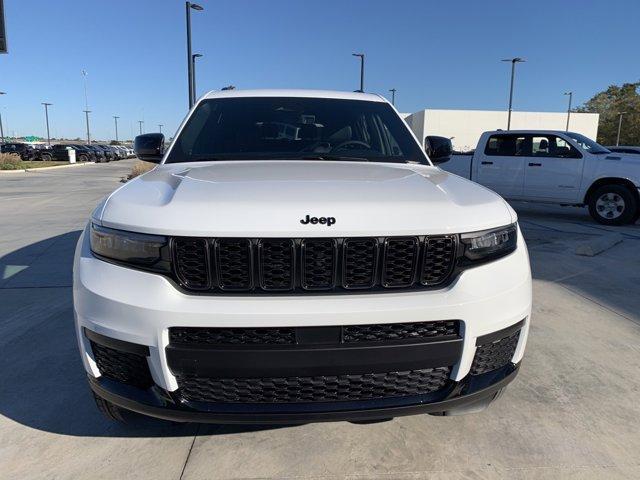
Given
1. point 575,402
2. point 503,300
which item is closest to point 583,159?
point 575,402

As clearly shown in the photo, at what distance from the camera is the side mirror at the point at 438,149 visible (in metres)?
3.80

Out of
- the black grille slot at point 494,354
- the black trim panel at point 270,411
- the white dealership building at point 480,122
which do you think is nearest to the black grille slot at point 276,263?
the black trim panel at point 270,411

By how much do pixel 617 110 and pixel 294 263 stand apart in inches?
3014

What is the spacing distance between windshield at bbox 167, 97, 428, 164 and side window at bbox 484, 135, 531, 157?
766 cm

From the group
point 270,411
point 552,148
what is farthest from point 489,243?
point 552,148

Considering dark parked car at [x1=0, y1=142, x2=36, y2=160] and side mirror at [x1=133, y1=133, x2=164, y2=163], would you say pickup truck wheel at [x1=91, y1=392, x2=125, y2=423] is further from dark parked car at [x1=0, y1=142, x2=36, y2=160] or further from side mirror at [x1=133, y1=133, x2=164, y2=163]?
dark parked car at [x1=0, y1=142, x2=36, y2=160]

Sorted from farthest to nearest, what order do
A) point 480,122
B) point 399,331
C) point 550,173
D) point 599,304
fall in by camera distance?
1. point 480,122
2. point 550,173
3. point 599,304
4. point 399,331

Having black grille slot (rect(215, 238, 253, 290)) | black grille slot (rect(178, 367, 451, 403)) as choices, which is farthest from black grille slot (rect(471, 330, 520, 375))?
black grille slot (rect(215, 238, 253, 290))

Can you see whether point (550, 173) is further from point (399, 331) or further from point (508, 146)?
point (399, 331)

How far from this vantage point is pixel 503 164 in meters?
10.7

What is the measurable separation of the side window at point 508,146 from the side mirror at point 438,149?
7.54m

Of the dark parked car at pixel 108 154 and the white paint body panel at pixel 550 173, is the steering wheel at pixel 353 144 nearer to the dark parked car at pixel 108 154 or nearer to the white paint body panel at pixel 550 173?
the white paint body panel at pixel 550 173

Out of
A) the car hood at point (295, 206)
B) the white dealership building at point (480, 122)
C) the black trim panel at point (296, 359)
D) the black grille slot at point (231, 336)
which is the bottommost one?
the black trim panel at point (296, 359)

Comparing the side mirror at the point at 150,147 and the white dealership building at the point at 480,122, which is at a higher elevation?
the white dealership building at the point at 480,122
